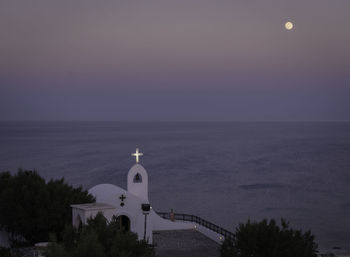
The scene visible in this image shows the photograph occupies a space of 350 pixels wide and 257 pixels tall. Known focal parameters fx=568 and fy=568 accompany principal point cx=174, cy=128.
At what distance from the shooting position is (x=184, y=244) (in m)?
29.5

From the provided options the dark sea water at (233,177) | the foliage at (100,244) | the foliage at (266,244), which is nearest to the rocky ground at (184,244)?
the foliage at (266,244)

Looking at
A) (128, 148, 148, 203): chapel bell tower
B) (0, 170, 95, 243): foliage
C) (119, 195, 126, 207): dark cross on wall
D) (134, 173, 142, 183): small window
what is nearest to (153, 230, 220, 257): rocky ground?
(128, 148, 148, 203): chapel bell tower

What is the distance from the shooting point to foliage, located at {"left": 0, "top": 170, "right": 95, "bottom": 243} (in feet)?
88.1

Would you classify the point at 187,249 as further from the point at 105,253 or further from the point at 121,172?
the point at 121,172

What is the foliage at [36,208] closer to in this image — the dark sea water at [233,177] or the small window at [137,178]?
the small window at [137,178]

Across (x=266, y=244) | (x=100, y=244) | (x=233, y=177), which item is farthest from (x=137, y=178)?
(x=233, y=177)

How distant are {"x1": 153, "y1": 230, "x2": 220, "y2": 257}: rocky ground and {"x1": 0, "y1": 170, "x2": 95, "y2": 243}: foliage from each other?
181 inches

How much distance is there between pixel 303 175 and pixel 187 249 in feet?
244

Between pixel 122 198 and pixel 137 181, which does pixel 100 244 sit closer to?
pixel 122 198

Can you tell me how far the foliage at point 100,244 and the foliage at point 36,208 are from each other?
816 centimetres

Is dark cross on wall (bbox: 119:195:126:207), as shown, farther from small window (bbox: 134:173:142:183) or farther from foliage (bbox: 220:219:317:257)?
foliage (bbox: 220:219:317:257)

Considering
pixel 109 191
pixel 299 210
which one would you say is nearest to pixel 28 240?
pixel 109 191

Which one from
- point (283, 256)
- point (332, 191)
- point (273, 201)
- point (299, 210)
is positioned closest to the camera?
point (283, 256)

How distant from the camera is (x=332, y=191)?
3231 inches
